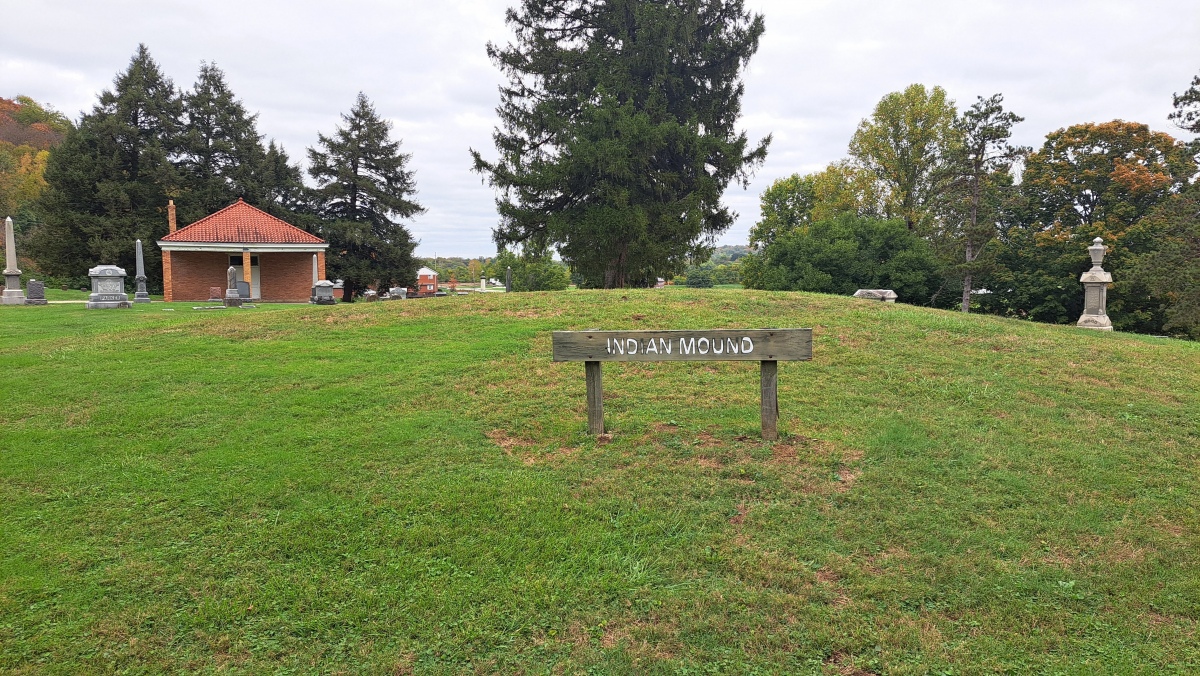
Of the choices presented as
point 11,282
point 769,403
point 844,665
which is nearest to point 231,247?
point 11,282

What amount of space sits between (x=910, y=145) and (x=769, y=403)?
114 ft

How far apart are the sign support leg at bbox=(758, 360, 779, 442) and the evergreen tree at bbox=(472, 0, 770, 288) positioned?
1680 cm

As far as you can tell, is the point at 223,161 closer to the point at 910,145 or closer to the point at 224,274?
the point at 224,274

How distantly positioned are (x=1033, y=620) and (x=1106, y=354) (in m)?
7.60

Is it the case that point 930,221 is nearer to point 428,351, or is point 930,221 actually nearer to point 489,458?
point 428,351

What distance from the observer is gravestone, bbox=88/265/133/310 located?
16.6 m

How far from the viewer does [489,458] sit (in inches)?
195

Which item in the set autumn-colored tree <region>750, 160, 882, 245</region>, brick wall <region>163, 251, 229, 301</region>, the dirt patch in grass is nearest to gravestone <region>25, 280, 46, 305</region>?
brick wall <region>163, 251, 229, 301</region>

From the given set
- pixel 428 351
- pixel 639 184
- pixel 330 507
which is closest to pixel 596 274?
pixel 639 184

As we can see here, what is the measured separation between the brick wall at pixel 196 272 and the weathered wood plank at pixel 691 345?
92.8 ft

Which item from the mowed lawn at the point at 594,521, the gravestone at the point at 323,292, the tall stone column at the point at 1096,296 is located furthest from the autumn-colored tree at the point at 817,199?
the mowed lawn at the point at 594,521

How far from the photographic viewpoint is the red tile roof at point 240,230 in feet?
88.7

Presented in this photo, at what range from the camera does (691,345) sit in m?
5.25

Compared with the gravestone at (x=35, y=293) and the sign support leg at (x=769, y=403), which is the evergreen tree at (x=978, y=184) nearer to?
the sign support leg at (x=769, y=403)
